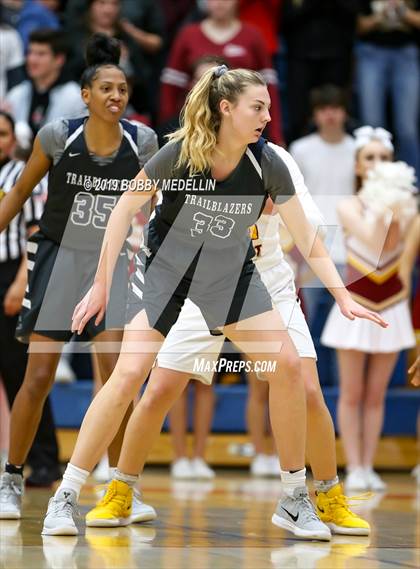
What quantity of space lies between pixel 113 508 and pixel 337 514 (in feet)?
3.32

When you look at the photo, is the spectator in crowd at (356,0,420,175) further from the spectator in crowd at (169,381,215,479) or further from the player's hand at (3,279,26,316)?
the player's hand at (3,279,26,316)

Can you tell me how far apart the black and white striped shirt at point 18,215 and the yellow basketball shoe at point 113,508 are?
1869 mm

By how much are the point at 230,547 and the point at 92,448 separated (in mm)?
703

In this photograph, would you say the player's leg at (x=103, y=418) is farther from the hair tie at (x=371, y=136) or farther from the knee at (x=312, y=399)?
the hair tie at (x=371, y=136)

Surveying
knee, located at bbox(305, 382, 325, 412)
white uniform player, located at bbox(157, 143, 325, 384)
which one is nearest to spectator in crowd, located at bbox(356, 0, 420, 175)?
white uniform player, located at bbox(157, 143, 325, 384)

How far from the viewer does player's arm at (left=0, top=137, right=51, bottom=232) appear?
565 centimetres

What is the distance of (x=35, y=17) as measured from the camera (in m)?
11.1

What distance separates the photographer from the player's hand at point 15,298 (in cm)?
727

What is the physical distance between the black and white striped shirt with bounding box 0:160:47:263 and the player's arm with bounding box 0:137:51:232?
0.81 metres

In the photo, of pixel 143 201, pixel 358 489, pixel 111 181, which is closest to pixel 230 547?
pixel 143 201

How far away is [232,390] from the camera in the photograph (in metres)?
9.40

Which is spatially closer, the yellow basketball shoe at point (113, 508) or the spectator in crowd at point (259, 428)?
the yellow basketball shoe at point (113, 508)

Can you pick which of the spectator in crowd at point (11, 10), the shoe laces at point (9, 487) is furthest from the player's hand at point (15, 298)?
the spectator in crowd at point (11, 10)

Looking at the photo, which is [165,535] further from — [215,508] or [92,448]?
[215,508]
